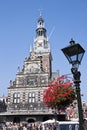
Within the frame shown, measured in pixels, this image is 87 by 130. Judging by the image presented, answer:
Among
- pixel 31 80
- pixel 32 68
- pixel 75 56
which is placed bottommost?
pixel 75 56

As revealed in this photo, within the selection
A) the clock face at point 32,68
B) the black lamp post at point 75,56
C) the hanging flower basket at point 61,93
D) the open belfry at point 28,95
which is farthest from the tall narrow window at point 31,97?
the black lamp post at point 75,56

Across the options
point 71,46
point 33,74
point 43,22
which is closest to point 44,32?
point 43,22

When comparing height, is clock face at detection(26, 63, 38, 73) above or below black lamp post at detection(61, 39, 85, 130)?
above

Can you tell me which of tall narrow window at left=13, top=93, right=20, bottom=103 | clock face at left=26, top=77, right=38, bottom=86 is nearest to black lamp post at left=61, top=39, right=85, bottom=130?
tall narrow window at left=13, top=93, right=20, bottom=103

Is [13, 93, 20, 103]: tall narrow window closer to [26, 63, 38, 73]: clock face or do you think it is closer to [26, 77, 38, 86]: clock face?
[26, 77, 38, 86]: clock face

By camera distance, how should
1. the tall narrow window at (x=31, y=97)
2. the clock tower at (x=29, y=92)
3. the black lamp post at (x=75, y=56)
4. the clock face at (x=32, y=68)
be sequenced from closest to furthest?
the black lamp post at (x=75, y=56)
the clock tower at (x=29, y=92)
the tall narrow window at (x=31, y=97)
the clock face at (x=32, y=68)

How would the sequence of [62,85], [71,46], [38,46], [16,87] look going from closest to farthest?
[71,46]
[62,85]
[16,87]
[38,46]

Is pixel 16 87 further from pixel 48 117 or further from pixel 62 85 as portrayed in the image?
pixel 62 85

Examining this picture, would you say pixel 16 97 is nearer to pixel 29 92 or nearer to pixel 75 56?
pixel 29 92

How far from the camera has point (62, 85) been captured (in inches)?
1219

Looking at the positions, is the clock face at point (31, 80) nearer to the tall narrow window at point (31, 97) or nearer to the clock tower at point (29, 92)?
the clock tower at point (29, 92)

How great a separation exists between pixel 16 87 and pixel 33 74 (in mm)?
4253

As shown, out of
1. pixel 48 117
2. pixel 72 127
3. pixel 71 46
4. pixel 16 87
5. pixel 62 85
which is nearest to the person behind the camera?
pixel 71 46

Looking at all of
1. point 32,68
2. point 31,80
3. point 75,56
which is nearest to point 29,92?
point 31,80
